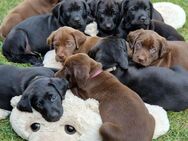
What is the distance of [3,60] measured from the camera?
22.3ft

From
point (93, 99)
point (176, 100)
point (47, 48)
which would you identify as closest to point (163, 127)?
point (176, 100)

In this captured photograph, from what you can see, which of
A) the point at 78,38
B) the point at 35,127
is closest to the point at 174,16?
the point at 78,38

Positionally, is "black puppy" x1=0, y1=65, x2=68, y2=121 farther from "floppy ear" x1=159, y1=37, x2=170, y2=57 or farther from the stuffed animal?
"floppy ear" x1=159, y1=37, x2=170, y2=57

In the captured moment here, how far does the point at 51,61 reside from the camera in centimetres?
632

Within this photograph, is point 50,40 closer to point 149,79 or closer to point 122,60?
point 122,60

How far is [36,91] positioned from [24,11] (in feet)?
9.82

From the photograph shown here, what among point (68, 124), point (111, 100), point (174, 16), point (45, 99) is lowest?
point (174, 16)

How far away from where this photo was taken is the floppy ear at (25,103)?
15.9 ft

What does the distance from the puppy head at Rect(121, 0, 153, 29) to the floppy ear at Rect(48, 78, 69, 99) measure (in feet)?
6.77

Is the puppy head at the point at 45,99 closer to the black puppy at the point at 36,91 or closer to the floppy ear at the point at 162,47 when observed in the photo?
the black puppy at the point at 36,91

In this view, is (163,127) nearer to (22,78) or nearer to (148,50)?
(148,50)

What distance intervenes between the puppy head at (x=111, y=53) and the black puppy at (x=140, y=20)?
1098 millimetres

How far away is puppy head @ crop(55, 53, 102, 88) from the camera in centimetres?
510

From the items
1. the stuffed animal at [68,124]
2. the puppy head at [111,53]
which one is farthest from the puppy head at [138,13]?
the stuffed animal at [68,124]
